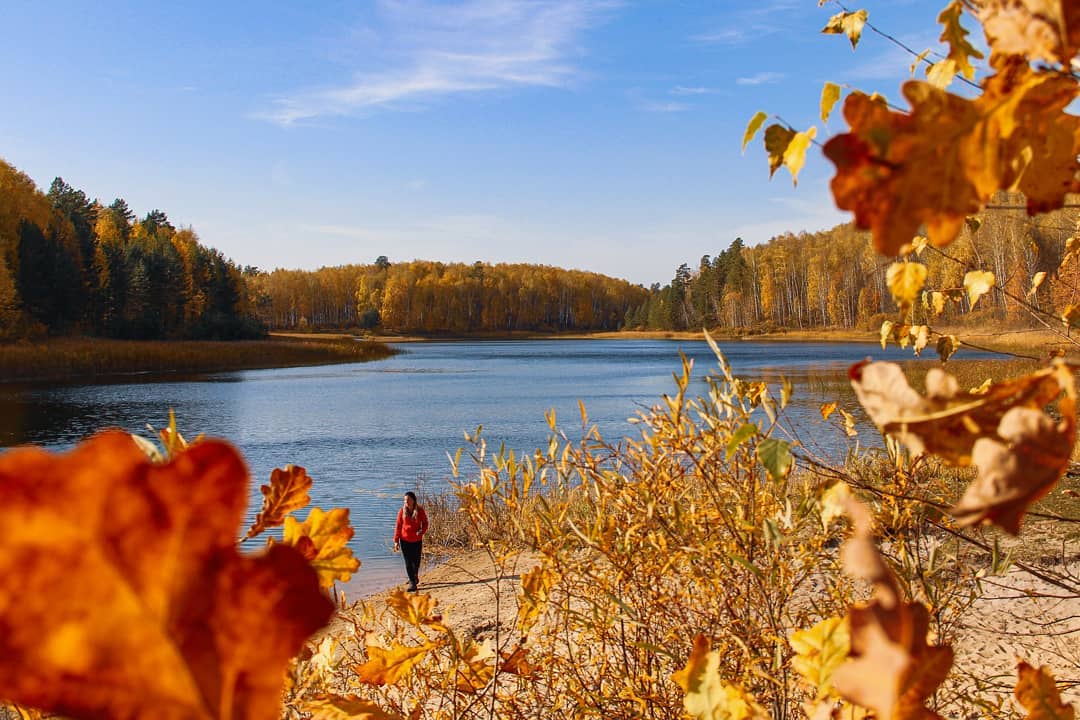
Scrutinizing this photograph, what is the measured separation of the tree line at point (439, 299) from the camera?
108 meters

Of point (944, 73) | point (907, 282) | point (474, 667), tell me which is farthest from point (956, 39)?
point (474, 667)

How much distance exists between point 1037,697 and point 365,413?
28294 mm

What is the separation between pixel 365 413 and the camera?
28141mm

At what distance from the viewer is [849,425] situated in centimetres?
253

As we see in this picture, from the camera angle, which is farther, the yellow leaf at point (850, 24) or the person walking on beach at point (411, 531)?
the person walking on beach at point (411, 531)

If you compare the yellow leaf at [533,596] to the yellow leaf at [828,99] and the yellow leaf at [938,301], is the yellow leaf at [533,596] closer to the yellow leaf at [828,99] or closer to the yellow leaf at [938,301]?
the yellow leaf at [828,99]

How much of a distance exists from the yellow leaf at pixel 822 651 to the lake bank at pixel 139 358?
1708 inches

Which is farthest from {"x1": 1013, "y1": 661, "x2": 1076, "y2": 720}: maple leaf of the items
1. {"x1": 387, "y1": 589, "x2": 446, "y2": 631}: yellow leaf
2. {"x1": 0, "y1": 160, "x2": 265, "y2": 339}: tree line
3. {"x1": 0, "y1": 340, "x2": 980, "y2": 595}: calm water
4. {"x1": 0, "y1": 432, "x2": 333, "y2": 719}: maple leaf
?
{"x1": 0, "y1": 160, "x2": 265, "y2": 339}: tree line

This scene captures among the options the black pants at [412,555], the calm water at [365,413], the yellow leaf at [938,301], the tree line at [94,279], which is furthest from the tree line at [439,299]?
the yellow leaf at [938,301]

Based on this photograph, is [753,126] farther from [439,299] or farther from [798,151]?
[439,299]

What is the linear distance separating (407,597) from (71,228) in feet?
197

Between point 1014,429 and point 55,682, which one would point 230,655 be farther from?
point 1014,429

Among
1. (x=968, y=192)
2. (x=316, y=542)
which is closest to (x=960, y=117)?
(x=968, y=192)

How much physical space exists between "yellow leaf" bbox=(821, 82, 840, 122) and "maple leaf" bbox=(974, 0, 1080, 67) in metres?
0.60
